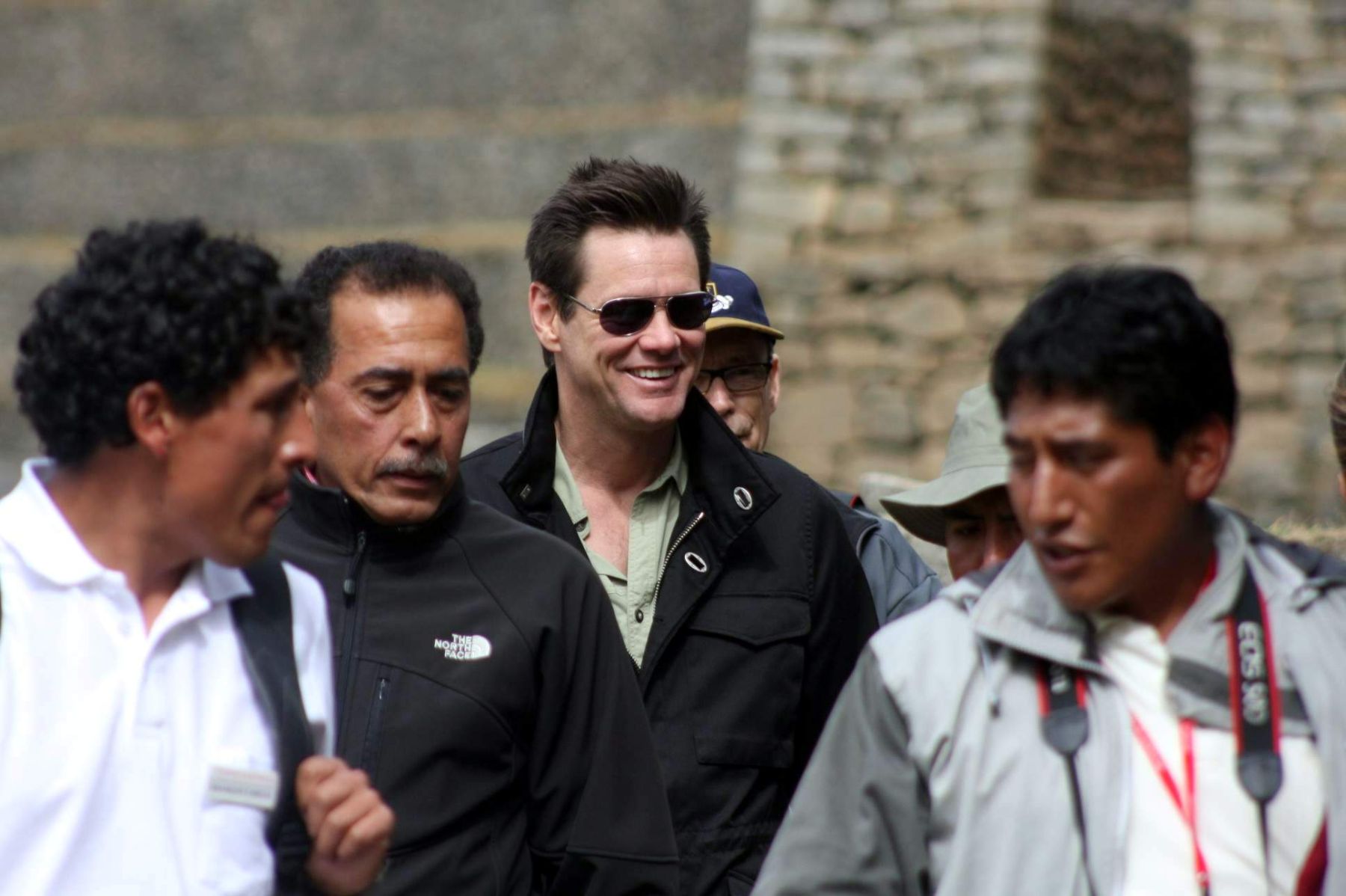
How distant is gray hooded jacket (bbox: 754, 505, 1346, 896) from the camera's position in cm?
230

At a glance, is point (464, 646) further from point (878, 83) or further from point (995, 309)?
point (878, 83)

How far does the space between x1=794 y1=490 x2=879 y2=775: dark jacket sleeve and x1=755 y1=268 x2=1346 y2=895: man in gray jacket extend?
3.86 feet

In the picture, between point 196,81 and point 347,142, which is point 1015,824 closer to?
point 347,142

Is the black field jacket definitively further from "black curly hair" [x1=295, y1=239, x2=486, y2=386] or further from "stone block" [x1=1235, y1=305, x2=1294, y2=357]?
"stone block" [x1=1235, y1=305, x2=1294, y2=357]

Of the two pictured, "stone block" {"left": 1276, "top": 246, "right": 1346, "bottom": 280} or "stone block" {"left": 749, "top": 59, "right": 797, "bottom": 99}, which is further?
"stone block" {"left": 749, "top": 59, "right": 797, "bottom": 99}

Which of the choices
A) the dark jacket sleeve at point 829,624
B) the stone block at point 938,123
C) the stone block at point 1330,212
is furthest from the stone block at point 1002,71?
the dark jacket sleeve at point 829,624

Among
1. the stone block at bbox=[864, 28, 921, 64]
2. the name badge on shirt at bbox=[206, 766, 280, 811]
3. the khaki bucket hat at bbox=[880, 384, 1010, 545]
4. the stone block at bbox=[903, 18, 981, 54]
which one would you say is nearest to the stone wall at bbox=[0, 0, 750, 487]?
the stone block at bbox=[864, 28, 921, 64]

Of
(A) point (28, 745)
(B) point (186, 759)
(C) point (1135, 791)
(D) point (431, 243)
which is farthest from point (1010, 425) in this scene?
(D) point (431, 243)

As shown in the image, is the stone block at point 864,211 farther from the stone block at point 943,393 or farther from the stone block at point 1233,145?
the stone block at point 1233,145

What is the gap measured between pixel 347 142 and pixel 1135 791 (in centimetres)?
1284

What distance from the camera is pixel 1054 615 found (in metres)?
2.40

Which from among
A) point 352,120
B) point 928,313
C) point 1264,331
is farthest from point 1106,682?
point 352,120

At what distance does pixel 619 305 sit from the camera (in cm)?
395

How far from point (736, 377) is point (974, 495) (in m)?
1.21
